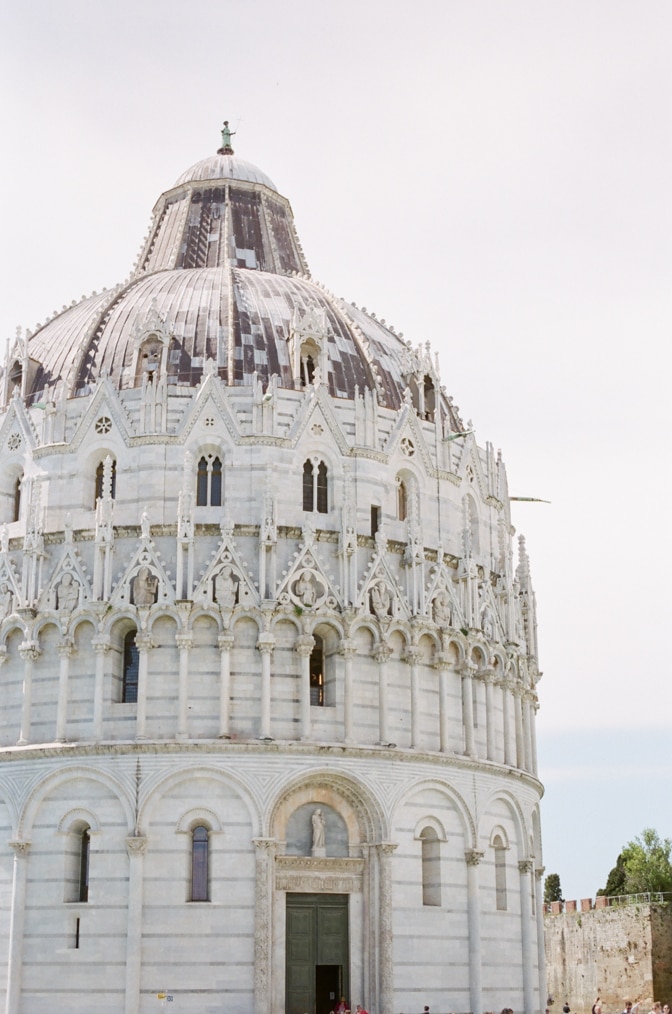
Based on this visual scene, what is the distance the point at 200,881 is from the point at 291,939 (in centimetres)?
299

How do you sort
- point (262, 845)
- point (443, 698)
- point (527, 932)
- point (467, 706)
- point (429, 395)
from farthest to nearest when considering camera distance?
point (429, 395)
point (527, 932)
point (467, 706)
point (443, 698)
point (262, 845)

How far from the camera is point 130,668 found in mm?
40562

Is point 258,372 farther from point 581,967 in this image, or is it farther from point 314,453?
point 581,967

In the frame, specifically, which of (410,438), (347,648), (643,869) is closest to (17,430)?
(410,438)

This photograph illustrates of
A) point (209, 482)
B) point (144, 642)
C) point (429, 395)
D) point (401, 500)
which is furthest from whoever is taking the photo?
point (429, 395)

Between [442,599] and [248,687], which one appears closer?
[248,687]

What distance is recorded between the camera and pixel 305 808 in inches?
1569

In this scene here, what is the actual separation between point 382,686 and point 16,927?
39.7 feet

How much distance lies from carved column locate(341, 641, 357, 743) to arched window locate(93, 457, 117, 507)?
27.4 feet

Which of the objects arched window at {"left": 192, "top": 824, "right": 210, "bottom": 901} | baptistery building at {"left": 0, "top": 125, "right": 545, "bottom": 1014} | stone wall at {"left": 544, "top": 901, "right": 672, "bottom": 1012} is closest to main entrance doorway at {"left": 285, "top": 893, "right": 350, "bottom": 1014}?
baptistery building at {"left": 0, "top": 125, "right": 545, "bottom": 1014}

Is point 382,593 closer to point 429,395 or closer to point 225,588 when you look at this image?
point 225,588

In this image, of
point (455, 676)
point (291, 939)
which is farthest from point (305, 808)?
point (455, 676)

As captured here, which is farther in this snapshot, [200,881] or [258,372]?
[258,372]

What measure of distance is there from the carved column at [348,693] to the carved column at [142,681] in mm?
5599
